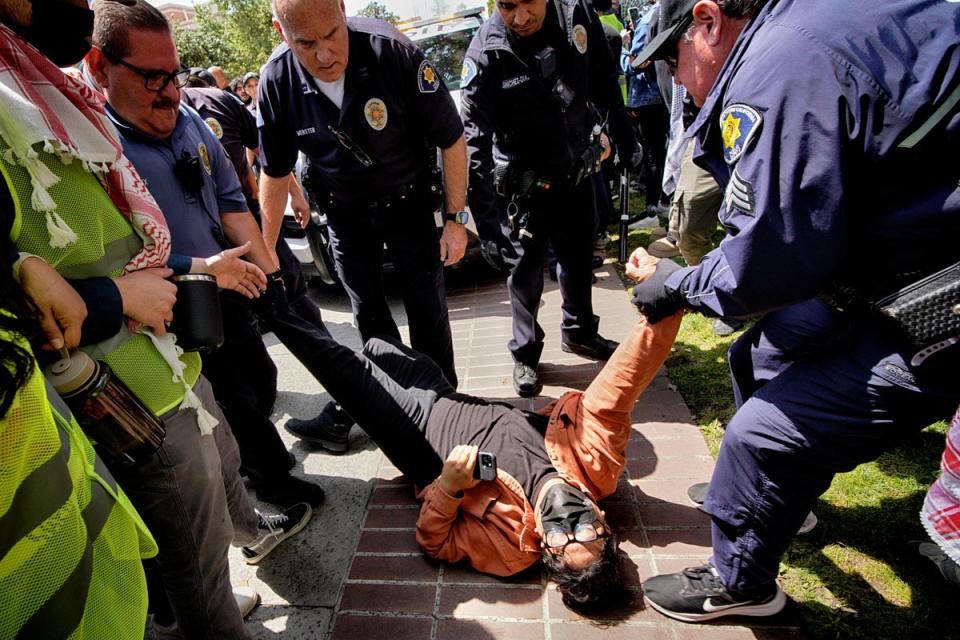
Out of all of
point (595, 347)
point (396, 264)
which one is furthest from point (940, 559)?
point (396, 264)

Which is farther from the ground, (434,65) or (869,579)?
(434,65)

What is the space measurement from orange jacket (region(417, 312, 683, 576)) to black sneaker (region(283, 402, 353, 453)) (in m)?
0.88

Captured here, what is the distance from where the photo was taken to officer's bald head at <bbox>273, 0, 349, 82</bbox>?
1.87 meters

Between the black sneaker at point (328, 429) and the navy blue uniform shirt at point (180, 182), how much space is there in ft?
4.08

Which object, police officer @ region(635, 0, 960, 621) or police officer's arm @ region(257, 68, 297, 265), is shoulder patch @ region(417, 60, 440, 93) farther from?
police officer @ region(635, 0, 960, 621)

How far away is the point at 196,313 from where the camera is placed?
4.28 ft

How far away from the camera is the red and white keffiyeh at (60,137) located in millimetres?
954

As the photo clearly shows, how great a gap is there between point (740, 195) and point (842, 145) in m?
0.21

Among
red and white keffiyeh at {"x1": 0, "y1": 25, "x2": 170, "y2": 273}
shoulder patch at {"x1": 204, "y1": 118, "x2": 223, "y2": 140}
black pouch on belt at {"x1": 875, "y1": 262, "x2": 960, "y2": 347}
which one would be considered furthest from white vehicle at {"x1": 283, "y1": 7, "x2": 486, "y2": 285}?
black pouch on belt at {"x1": 875, "y1": 262, "x2": 960, "y2": 347}

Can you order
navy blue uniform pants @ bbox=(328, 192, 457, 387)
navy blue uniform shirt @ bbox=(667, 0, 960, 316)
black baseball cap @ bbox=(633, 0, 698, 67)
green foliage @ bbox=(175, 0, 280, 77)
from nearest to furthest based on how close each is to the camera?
navy blue uniform shirt @ bbox=(667, 0, 960, 316) → black baseball cap @ bbox=(633, 0, 698, 67) → navy blue uniform pants @ bbox=(328, 192, 457, 387) → green foliage @ bbox=(175, 0, 280, 77)

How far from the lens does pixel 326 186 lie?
7.81ft

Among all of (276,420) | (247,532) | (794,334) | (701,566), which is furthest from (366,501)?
(794,334)

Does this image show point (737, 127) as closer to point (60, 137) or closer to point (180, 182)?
point (60, 137)

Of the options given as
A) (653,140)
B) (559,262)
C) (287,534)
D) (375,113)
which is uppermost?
(375,113)
